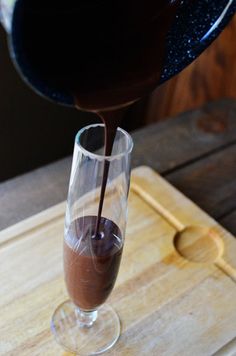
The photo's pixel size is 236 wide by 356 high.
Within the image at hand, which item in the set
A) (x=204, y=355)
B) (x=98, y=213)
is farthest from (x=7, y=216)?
(x=204, y=355)

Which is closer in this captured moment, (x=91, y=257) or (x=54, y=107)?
(x=91, y=257)

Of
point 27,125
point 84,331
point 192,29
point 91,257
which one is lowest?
point 27,125

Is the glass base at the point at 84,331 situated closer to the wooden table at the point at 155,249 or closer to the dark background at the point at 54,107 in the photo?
the wooden table at the point at 155,249

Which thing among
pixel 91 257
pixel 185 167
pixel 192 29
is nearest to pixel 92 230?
pixel 91 257

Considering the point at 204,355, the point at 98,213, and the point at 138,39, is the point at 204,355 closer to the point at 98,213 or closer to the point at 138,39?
the point at 98,213

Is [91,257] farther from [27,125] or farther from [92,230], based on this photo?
[27,125]

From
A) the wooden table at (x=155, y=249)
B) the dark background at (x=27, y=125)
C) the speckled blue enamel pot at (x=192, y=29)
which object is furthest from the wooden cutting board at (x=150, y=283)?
the dark background at (x=27, y=125)

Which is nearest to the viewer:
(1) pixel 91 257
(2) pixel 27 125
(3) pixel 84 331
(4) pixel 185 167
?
(1) pixel 91 257

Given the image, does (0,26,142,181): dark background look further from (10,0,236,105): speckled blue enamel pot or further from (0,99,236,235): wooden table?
(10,0,236,105): speckled blue enamel pot
